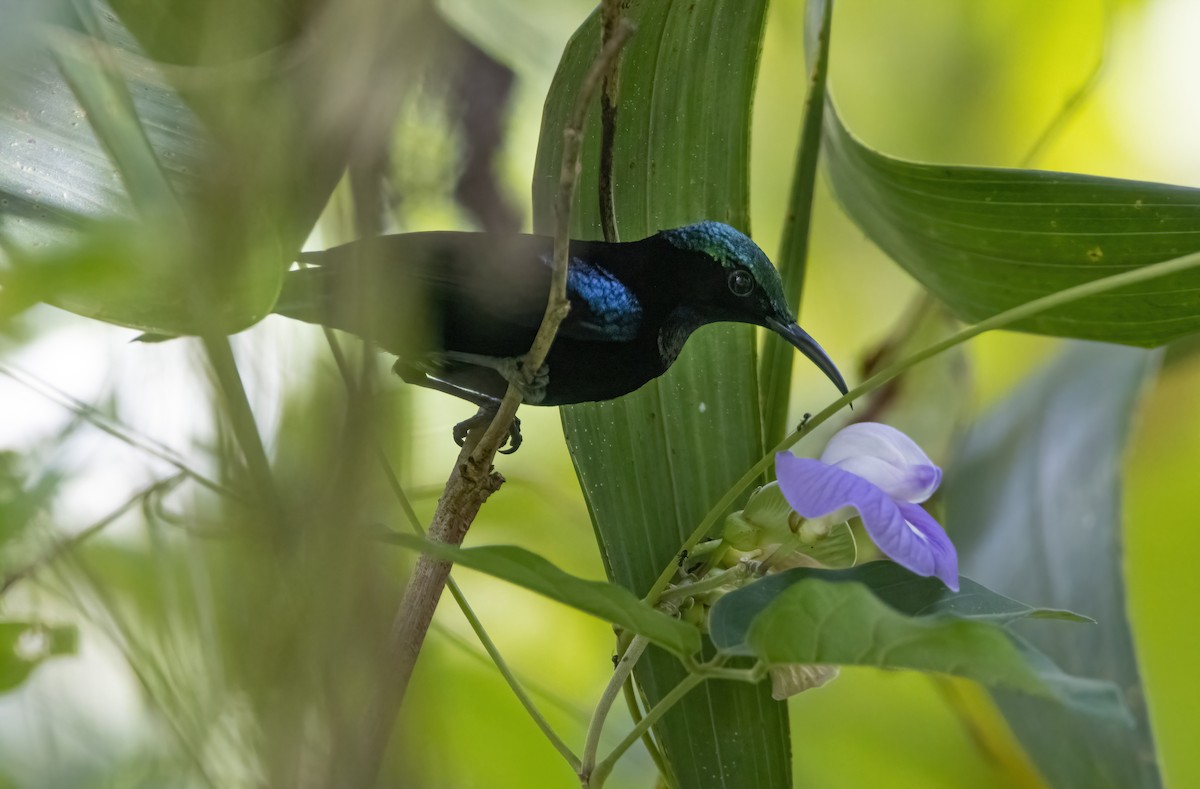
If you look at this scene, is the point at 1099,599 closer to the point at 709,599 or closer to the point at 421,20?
the point at 709,599

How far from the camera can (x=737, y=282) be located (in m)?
0.62

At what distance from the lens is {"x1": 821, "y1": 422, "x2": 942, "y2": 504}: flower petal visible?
52 centimetres

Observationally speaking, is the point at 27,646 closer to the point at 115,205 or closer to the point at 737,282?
the point at 115,205

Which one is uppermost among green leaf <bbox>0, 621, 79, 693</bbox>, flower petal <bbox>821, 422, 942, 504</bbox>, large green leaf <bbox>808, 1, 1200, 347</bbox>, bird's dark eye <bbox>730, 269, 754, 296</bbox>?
large green leaf <bbox>808, 1, 1200, 347</bbox>

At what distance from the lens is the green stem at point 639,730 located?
497 mm

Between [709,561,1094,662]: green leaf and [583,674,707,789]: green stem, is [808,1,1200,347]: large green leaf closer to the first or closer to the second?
[709,561,1094,662]: green leaf

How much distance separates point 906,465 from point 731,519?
10cm

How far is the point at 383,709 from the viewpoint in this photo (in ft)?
0.96

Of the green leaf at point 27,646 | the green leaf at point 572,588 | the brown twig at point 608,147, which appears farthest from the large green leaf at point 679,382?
the green leaf at point 27,646

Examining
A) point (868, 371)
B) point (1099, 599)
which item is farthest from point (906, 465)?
point (868, 371)

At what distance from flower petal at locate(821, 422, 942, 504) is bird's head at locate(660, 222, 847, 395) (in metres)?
0.07

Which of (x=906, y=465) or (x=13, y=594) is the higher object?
(x=906, y=465)

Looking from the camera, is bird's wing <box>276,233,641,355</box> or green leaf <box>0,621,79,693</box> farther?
bird's wing <box>276,233,641,355</box>

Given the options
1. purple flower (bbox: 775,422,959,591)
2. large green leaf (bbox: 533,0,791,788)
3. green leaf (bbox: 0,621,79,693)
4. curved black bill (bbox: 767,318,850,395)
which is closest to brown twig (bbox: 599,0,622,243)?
large green leaf (bbox: 533,0,791,788)
